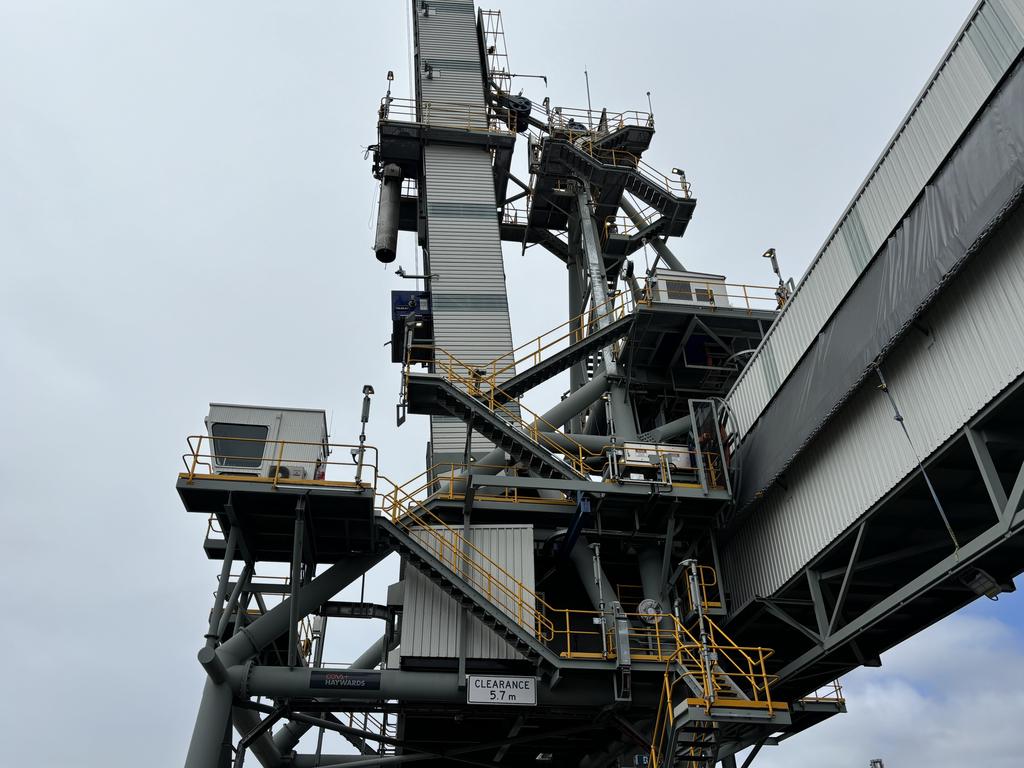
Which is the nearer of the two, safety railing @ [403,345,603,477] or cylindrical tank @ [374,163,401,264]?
safety railing @ [403,345,603,477]

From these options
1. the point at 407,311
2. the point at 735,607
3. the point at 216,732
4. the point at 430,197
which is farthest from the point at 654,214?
the point at 216,732

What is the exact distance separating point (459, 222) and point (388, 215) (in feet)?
11.1

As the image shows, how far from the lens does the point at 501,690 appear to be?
64.0 ft

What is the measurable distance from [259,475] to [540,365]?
884cm

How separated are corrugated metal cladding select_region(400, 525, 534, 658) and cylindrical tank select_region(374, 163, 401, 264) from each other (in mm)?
13985

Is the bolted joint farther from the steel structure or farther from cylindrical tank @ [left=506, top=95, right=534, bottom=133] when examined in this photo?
cylindrical tank @ [left=506, top=95, right=534, bottom=133]

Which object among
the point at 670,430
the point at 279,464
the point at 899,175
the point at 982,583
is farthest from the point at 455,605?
the point at 899,175

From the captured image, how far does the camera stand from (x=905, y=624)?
19.3m

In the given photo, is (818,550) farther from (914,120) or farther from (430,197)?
(430,197)

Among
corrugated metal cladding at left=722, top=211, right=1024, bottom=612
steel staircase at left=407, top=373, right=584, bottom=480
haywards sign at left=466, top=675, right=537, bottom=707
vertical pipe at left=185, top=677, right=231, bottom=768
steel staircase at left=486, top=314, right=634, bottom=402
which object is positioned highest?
steel staircase at left=486, top=314, right=634, bottom=402

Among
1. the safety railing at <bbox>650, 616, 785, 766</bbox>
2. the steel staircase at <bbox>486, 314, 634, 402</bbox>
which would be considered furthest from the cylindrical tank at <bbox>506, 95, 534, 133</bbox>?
the safety railing at <bbox>650, 616, 785, 766</bbox>

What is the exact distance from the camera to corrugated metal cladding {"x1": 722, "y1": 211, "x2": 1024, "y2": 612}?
1343cm

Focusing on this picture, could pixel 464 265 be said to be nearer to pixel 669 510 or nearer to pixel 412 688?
pixel 669 510

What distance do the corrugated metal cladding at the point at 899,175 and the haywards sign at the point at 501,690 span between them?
9.07 m
